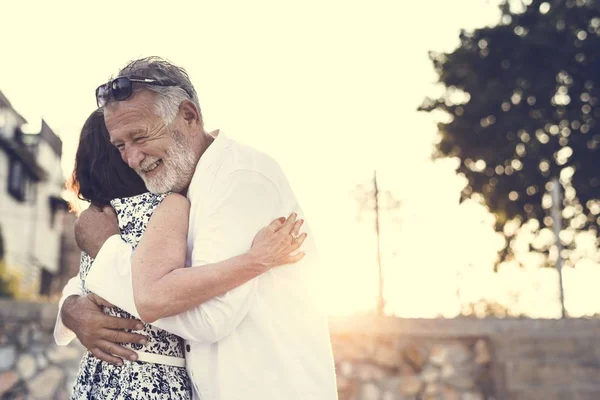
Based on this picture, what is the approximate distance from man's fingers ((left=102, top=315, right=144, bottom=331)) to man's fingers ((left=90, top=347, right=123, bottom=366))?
70 mm

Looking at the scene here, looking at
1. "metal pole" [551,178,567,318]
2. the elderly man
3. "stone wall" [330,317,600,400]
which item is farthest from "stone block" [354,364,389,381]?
"metal pole" [551,178,567,318]

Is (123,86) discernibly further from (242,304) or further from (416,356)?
(416,356)

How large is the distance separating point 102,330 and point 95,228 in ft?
0.94

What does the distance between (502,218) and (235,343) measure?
15.7 m

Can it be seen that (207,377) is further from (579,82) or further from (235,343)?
(579,82)

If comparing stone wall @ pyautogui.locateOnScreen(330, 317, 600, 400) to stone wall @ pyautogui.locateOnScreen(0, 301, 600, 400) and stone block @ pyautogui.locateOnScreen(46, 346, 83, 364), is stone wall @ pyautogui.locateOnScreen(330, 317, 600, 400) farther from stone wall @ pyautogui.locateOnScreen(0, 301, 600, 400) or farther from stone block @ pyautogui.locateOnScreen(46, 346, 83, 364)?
stone block @ pyautogui.locateOnScreen(46, 346, 83, 364)

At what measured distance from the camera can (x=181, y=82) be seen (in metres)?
2.38

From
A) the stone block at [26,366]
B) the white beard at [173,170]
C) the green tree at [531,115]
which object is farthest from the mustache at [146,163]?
the green tree at [531,115]

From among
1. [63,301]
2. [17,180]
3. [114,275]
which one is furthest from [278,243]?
[17,180]

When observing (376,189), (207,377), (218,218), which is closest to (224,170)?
(218,218)

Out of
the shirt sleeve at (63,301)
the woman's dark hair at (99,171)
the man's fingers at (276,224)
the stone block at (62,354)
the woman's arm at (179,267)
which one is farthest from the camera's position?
the stone block at (62,354)

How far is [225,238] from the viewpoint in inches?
83.8

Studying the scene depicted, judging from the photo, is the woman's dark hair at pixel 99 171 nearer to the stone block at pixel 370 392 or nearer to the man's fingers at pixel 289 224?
the man's fingers at pixel 289 224

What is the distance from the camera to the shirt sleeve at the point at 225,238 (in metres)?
2.09
